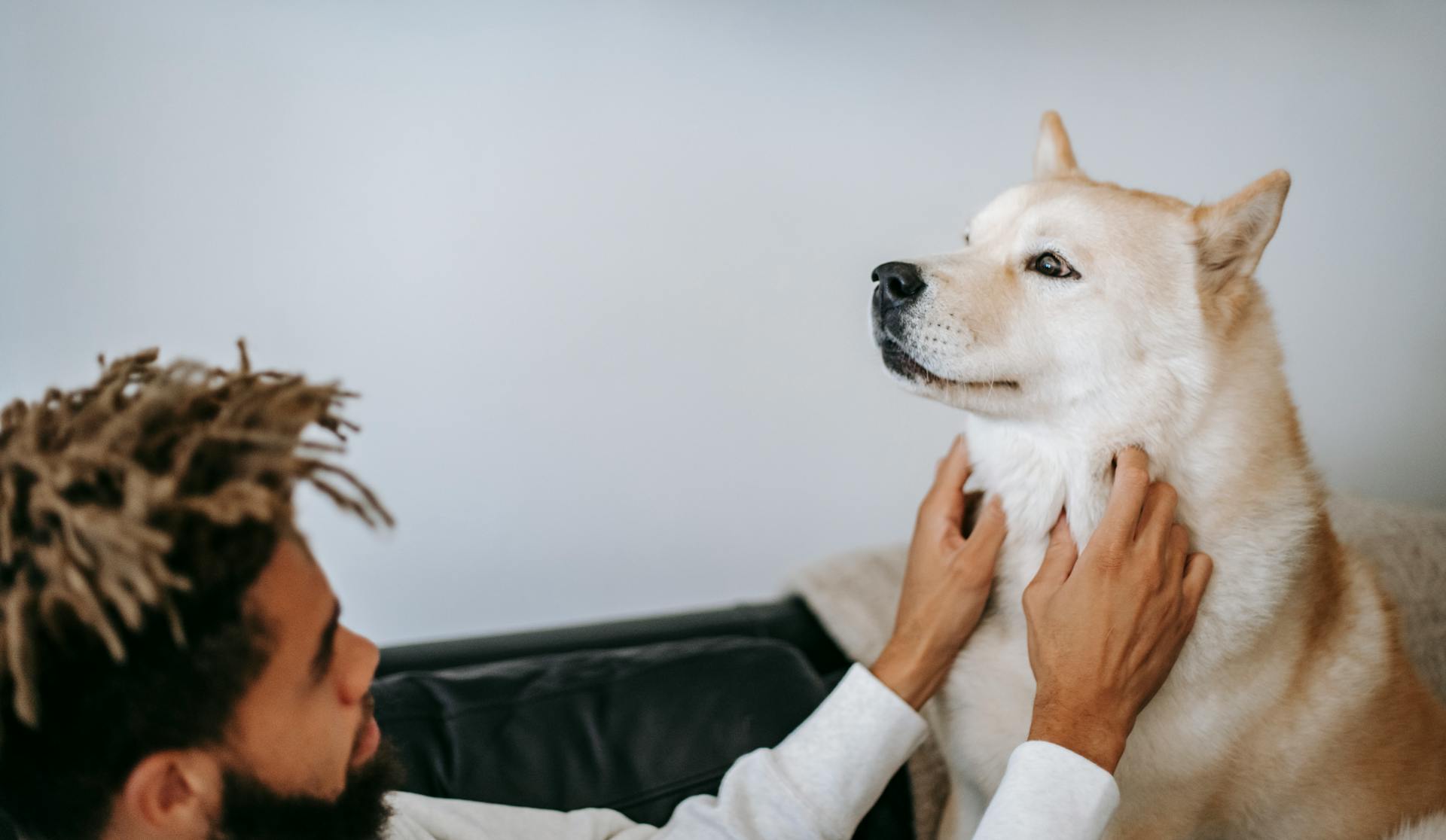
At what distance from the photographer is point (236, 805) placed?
2.12 feet

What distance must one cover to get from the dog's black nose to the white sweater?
16.7 inches

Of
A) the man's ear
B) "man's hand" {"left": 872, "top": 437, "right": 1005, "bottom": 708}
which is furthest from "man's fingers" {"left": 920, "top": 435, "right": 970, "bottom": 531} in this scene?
the man's ear

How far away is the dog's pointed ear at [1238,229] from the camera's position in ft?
3.38

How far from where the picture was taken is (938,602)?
1.13 metres

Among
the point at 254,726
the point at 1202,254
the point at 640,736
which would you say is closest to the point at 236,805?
the point at 254,726

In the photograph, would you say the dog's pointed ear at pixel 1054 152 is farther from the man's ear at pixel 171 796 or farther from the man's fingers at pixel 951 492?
the man's ear at pixel 171 796

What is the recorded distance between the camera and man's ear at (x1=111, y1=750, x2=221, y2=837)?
1.98 feet

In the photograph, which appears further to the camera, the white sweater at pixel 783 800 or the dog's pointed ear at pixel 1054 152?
the dog's pointed ear at pixel 1054 152

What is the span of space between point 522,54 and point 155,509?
1.34m

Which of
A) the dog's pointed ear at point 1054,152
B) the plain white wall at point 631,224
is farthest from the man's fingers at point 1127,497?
the plain white wall at point 631,224

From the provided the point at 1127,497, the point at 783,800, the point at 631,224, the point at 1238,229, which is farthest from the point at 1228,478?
the point at 631,224

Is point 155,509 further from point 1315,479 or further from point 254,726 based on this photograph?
point 1315,479

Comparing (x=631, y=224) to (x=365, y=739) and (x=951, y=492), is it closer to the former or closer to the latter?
(x=951, y=492)

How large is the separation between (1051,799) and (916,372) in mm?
480
